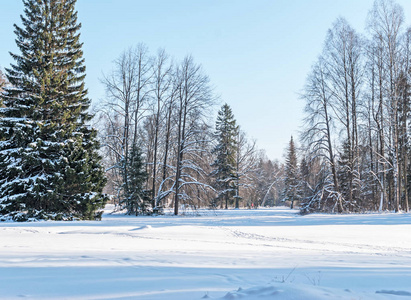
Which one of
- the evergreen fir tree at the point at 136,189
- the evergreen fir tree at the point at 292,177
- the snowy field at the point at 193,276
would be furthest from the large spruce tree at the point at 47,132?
the evergreen fir tree at the point at 292,177

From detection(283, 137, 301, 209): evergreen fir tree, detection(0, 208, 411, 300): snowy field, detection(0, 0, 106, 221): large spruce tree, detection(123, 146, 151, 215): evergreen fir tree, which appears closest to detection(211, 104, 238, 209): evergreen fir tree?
detection(283, 137, 301, 209): evergreen fir tree

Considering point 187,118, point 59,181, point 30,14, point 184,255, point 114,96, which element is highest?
point 30,14

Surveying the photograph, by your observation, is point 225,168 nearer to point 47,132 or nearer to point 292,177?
point 292,177

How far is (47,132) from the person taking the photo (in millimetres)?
17781

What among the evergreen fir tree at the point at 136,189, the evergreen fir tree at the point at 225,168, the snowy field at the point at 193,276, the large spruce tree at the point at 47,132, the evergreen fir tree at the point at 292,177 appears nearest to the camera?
the snowy field at the point at 193,276

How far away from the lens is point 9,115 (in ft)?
60.4

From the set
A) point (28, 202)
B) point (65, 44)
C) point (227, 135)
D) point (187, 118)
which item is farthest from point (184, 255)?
point (227, 135)

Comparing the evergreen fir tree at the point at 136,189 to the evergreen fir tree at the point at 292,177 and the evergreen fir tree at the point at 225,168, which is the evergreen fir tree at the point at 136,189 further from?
the evergreen fir tree at the point at 292,177

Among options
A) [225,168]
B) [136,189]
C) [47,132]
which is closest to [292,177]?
[225,168]

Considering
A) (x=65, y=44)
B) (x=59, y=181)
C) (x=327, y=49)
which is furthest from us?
(x=327, y=49)

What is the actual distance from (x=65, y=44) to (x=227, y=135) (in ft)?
90.5

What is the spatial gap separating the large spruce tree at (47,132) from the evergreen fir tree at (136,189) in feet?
14.7

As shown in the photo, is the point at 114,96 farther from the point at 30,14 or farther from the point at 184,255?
the point at 184,255

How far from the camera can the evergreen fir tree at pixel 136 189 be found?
2397 cm
